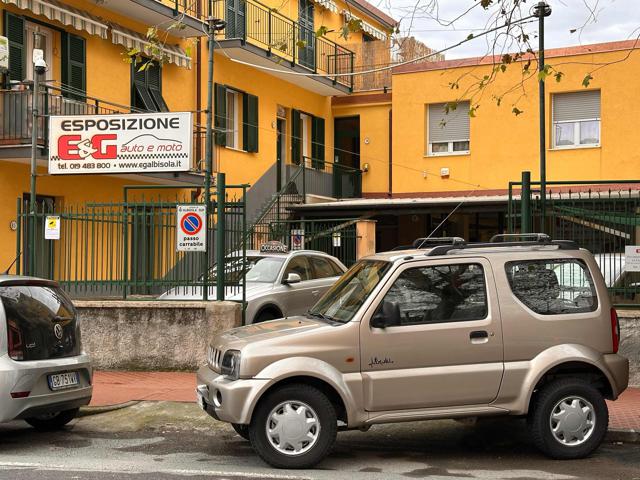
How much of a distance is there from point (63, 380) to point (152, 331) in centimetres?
406

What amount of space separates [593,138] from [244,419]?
62.3 ft

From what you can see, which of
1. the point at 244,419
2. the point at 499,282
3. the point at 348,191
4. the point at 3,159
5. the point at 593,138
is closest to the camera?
the point at 244,419

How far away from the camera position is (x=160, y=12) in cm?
1970

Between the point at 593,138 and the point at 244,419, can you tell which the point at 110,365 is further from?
the point at 593,138

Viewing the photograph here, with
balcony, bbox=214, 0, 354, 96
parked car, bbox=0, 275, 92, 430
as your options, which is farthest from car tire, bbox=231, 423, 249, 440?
balcony, bbox=214, 0, 354, 96

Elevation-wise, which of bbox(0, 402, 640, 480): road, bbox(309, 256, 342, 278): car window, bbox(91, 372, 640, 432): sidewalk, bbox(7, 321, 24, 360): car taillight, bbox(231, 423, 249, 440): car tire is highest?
bbox(309, 256, 342, 278): car window

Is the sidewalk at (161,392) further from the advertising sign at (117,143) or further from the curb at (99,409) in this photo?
the advertising sign at (117,143)

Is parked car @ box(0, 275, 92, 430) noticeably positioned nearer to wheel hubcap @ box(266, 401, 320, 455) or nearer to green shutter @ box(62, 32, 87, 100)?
wheel hubcap @ box(266, 401, 320, 455)

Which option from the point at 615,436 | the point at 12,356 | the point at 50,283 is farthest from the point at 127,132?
the point at 615,436

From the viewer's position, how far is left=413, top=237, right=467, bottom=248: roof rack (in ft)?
25.6

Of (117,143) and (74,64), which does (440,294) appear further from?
(74,64)

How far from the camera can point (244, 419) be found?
23.0 feet

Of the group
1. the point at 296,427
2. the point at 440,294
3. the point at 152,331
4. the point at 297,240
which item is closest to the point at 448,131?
the point at 297,240

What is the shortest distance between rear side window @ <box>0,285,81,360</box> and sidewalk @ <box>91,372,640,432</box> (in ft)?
5.33
